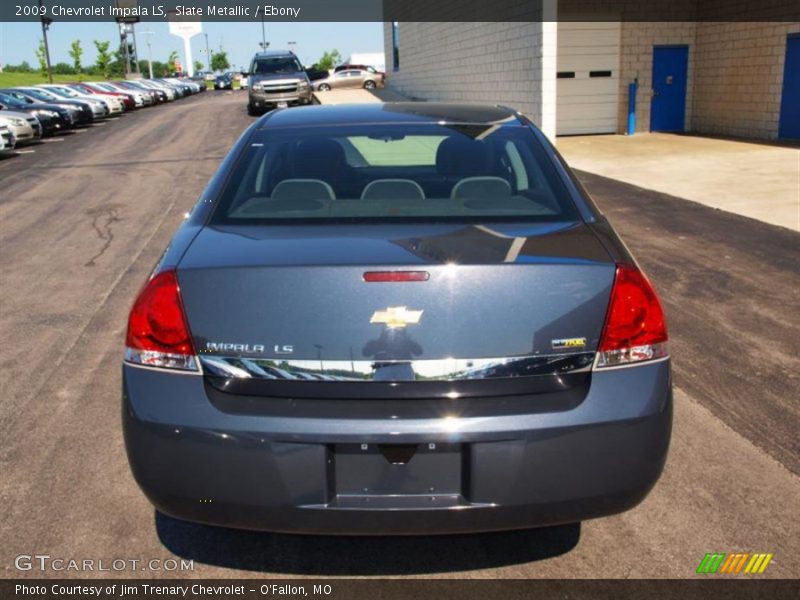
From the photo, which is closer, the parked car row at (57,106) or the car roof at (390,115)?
the car roof at (390,115)

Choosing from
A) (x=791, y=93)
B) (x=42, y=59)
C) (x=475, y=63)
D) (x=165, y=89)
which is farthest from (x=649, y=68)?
(x=42, y=59)

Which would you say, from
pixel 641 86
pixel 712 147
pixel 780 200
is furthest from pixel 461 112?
pixel 641 86

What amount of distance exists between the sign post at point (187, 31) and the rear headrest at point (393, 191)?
121208 millimetres

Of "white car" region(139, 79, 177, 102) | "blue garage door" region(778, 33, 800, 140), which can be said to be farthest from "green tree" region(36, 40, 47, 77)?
"blue garage door" region(778, 33, 800, 140)

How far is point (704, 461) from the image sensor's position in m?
3.63

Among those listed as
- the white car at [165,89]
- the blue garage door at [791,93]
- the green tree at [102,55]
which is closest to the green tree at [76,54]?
the green tree at [102,55]

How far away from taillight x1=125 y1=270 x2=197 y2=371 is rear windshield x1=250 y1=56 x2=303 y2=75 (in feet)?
84.1

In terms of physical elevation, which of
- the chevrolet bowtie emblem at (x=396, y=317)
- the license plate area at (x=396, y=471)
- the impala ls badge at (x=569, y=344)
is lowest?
the license plate area at (x=396, y=471)

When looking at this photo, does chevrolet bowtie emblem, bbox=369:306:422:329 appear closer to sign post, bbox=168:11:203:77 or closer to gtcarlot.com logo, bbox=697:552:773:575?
gtcarlot.com logo, bbox=697:552:773:575

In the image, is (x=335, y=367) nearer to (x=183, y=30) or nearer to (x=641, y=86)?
(x=641, y=86)

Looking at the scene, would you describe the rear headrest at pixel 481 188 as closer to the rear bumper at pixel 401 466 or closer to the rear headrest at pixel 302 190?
the rear headrest at pixel 302 190

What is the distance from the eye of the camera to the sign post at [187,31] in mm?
117875

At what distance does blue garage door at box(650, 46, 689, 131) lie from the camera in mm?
20984

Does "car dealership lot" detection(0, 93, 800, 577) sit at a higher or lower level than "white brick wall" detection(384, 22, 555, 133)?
lower
